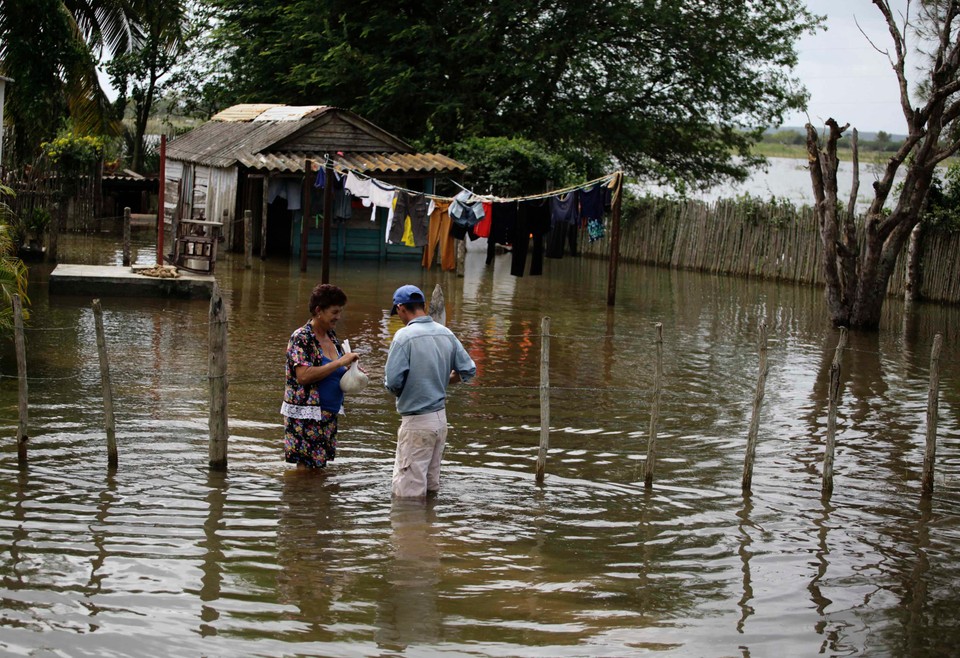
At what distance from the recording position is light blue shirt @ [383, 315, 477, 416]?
721cm

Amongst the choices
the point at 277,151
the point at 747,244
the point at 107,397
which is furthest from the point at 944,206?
the point at 107,397

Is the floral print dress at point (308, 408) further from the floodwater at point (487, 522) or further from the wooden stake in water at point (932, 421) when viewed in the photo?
the wooden stake in water at point (932, 421)

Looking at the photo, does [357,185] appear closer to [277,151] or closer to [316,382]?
[277,151]

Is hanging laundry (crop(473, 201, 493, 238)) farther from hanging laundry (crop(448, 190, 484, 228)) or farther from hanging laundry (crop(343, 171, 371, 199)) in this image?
hanging laundry (crop(343, 171, 371, 199))

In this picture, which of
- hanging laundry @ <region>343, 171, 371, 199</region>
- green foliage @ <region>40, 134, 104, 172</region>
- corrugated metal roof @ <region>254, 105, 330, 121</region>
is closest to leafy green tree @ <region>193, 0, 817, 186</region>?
corrugated metal roof @ <region>254, 105, 330, 121</region>

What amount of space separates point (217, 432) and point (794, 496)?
4.14 metres

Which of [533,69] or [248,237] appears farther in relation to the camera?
[533,69]

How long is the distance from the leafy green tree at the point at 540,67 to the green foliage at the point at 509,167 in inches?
71.9

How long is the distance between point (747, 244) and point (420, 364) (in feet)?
62.7

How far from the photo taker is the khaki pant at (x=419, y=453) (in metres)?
7.38

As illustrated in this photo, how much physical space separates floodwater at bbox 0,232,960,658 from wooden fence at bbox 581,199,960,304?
851 cm

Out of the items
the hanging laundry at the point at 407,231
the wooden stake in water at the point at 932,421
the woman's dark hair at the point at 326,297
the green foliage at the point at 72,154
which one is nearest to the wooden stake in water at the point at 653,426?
the wooden stake in water at the point at 932,421

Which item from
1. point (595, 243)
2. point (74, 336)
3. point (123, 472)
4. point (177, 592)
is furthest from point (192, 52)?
point (177, 592)

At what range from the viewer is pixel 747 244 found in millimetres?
25219
